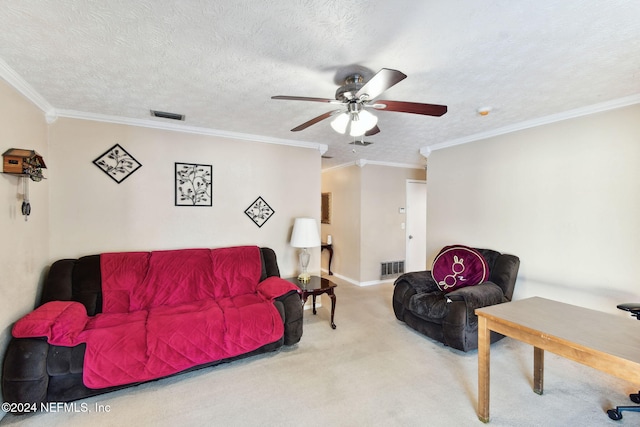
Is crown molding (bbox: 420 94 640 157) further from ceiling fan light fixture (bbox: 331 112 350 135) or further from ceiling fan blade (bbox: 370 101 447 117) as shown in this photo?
ceiling fan light fixture (bbox: 331 112 350 135)

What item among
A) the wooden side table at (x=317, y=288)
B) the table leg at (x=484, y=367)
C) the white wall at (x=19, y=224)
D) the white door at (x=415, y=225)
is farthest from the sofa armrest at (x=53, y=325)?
the white door at (x=415, y=225)

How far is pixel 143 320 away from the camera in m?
2.38

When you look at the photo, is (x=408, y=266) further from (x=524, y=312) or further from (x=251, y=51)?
(x=251, y=51)

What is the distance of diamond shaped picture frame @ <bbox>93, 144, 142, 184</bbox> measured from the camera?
2902mm

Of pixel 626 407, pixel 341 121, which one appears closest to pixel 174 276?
pixel 341 121

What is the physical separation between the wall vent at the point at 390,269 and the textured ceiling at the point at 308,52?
131 inches

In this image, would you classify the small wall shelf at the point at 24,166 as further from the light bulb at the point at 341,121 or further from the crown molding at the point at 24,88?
the light bulb at the point at 341,121

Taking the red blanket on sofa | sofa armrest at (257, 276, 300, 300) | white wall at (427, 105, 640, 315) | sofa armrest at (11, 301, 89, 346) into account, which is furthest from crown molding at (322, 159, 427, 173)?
sofa armrest at (11, 301, 89, 346)

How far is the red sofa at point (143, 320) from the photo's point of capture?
193 centimetres

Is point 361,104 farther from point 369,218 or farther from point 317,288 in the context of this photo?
point 369,218

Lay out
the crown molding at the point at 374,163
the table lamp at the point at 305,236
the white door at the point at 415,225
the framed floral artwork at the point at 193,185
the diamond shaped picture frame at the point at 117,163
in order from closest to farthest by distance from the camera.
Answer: the diamond shaped picture frame at the point at 117,163 → the framed floral artwork at the point at 193,185 → the table lamp at the point at 305,236 → the crown molding at the point at 374,163 → the white door at the point at 415,225

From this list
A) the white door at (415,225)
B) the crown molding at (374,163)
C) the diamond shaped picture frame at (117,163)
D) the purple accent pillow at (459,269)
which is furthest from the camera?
the white door at (415,225)

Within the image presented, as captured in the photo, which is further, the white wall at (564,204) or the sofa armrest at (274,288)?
the sofa armrest at (274,288)

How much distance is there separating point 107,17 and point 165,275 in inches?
88.6
